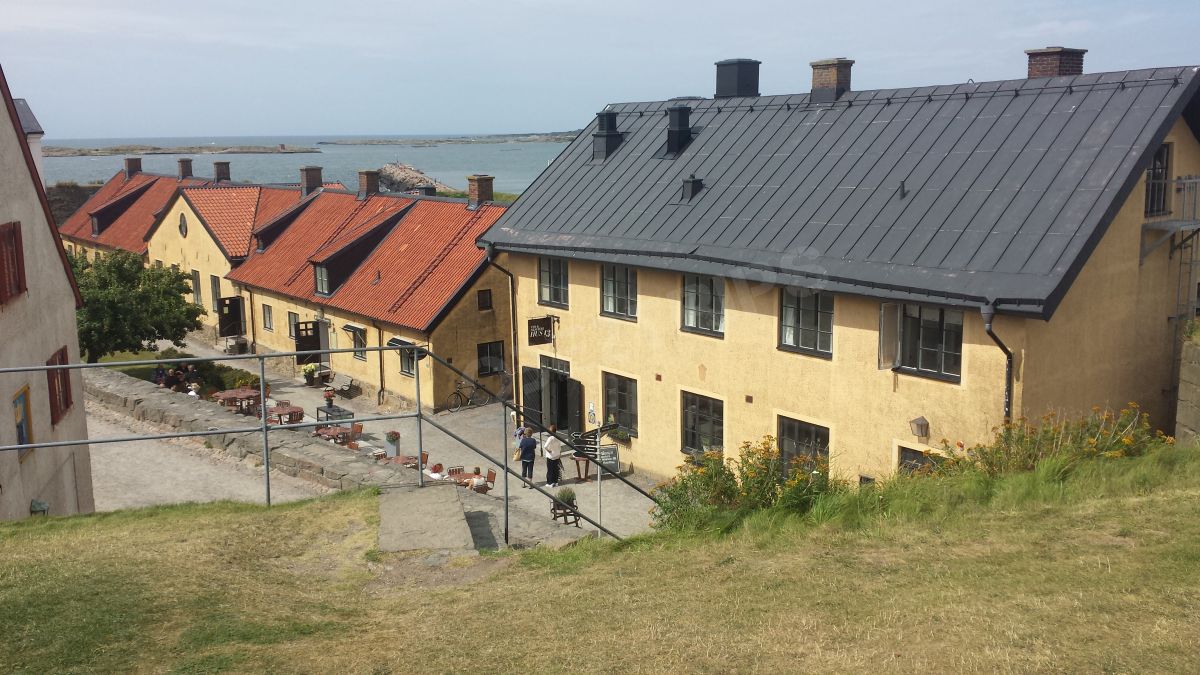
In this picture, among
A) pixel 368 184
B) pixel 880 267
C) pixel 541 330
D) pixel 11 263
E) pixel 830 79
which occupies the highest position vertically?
pixel 830 79

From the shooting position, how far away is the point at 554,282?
2656 cm

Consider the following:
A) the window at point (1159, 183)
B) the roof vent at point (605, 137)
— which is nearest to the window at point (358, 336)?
the roof vent at point (605, 137)

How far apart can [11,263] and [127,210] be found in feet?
148

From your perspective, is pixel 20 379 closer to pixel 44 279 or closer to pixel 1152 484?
pixel 44 279

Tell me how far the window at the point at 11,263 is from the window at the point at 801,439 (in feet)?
44.8

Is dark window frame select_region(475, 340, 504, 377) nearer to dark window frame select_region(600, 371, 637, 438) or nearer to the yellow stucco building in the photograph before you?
the yellow stucco building

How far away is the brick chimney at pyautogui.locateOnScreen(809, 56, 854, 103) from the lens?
79.1ft

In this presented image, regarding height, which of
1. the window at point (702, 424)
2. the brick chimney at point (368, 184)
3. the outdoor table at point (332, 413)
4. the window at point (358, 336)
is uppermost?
the brick chimney at point (368, 184)

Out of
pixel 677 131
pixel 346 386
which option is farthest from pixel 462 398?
pixel 677 131

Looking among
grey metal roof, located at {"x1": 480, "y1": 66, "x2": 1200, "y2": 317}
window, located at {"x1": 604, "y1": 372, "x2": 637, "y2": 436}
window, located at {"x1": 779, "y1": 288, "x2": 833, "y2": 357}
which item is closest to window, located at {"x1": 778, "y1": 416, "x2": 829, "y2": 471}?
window, located at {"x1": 779, "y1": 288, "x2": 833, "y2": 357}

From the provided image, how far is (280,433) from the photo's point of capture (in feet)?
60.7

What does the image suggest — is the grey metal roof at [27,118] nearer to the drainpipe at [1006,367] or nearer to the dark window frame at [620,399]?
the dark window frame at [620,399]

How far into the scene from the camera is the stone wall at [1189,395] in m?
16.1

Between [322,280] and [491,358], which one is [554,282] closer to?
[491,358]
